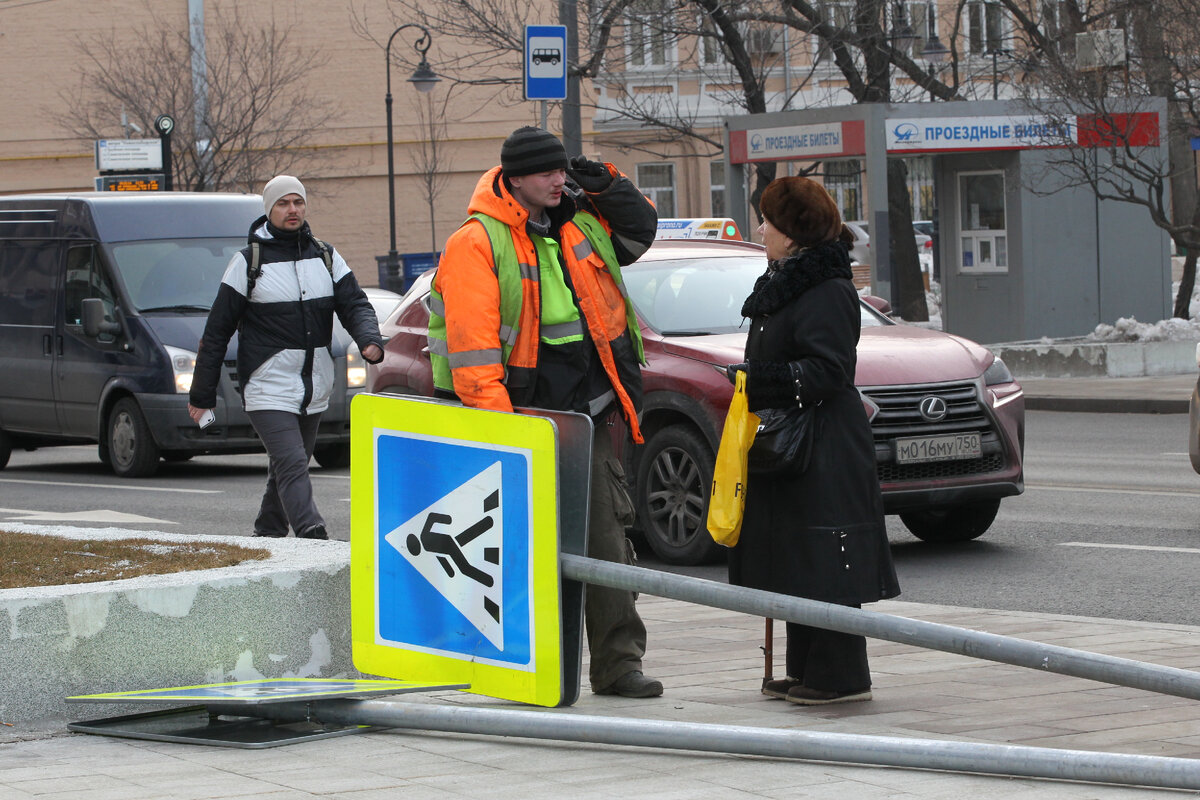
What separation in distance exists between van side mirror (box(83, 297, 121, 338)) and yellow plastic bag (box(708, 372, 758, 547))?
10165 millimetres

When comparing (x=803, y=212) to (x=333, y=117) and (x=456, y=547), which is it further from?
(x=333, y=117)

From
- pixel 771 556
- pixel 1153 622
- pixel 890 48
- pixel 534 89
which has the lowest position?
pixel 1153 622

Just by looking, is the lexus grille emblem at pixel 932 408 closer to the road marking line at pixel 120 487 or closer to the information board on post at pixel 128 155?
the road marking line at pixel 120 487

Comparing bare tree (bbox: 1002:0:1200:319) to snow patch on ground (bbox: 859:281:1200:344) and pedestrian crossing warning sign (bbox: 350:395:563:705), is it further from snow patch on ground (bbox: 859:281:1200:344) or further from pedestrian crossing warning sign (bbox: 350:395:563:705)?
pedestrian crossing warning sign (bbox: 350:395:563:705)

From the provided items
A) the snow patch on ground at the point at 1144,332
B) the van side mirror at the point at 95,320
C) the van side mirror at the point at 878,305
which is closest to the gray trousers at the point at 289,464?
the van side mirror at the point at 878,305

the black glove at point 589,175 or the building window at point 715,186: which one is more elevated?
the building window at point 715,186

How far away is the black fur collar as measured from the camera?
229 inches

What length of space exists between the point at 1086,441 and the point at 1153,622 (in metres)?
8.87

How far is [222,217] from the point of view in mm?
15562

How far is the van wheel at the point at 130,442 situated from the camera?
1497 centimetres

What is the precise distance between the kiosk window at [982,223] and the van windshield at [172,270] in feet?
36.7

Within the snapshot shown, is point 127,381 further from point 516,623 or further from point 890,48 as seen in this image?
point 890,48

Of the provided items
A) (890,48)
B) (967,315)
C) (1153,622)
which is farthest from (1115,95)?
(1153,622)

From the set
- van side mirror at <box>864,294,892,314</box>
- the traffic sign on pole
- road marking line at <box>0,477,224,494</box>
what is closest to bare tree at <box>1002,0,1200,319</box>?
the traffic sign on pole
